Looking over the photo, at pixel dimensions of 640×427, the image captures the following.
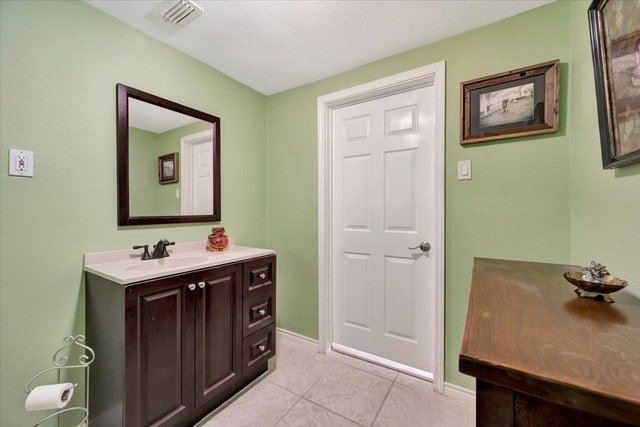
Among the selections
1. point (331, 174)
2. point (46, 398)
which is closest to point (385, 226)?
point (331, 174)

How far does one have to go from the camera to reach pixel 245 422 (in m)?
1.40

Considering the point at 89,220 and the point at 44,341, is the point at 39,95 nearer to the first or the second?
the point at 89,220

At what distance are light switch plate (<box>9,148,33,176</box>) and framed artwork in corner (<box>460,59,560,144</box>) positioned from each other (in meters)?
2.31

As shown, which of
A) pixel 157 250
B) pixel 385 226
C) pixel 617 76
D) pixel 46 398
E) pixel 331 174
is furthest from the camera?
pixel 331 174

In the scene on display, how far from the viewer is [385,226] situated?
191 centimetres

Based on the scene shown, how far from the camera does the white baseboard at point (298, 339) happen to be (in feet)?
7.04

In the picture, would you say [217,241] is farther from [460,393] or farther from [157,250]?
[460,393]

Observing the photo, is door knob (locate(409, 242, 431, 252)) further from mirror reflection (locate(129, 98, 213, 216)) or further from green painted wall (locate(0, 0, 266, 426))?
green painted wall (locate(0, 0, 266, 426))

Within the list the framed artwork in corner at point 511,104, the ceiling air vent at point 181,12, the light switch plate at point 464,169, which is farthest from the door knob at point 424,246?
the ceiling air vent at point 181,12

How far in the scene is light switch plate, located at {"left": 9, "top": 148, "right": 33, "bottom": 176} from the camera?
3.70 ft

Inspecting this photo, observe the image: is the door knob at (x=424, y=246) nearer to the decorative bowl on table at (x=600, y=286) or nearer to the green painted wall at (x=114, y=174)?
the green painted wall at (x=114, y=174)

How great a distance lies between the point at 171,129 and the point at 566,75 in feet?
7.85

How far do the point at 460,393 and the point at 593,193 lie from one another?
1.35 meters

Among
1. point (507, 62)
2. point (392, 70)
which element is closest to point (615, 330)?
point (507, 62)
